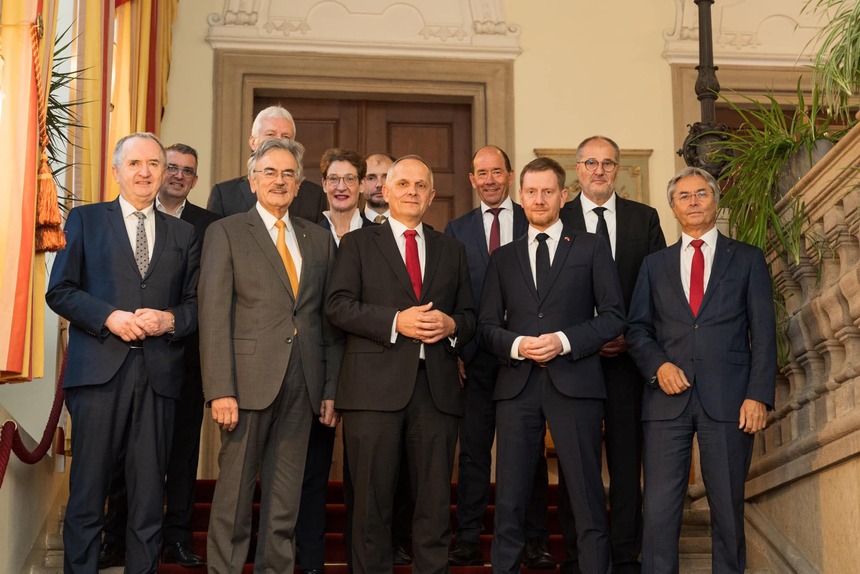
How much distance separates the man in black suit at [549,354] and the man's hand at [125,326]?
1.29 m

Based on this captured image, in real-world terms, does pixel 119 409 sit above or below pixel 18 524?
above

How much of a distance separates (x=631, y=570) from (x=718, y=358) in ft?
2.88

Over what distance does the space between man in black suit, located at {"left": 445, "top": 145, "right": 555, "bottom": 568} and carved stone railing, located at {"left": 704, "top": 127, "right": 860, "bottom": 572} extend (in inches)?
38.3

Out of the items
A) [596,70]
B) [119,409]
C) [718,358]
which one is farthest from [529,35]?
[119,409]

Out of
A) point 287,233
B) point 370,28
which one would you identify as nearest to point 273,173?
point 287,233

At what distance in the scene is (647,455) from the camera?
4.40m

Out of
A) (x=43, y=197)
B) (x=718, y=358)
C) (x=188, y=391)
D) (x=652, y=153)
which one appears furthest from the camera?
(x=652, y=153)

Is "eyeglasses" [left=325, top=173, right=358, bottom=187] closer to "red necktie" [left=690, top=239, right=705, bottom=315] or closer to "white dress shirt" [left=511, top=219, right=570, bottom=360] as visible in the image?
"white dress shirt" [left=511, top=219, right=570, bottom=360]

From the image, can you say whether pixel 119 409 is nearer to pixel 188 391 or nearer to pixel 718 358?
pixel 188 391

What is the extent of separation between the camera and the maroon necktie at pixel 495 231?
200 inches

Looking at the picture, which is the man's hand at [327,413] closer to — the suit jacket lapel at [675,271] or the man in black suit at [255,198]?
the man in black suit at [255,198]

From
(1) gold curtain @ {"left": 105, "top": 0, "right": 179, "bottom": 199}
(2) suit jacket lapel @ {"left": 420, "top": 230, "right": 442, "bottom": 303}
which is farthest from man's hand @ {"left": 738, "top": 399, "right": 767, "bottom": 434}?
(1) gold curtain @ {"left": 105, "top": 0, "right": 179, "bottom": 199}

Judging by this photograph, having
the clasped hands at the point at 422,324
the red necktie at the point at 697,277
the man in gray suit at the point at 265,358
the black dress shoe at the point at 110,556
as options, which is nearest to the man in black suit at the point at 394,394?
the clasped hands at the point at 422,324

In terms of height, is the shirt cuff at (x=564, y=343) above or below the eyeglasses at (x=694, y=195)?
below
